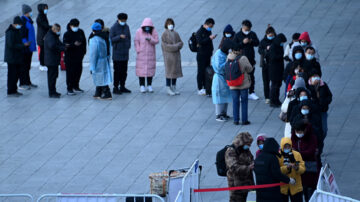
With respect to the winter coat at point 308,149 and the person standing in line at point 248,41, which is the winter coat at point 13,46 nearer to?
the person standing in line at point 248,41

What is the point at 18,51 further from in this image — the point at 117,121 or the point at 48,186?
the point at 48,186

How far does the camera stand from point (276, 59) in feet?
58.0

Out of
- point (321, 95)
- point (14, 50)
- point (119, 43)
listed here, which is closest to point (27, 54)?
point (14, 50)

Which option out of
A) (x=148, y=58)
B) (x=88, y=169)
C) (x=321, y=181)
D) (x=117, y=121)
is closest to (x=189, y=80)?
(x=148, y=58)

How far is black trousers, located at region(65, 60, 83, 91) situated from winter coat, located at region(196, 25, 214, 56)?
270 centimetres

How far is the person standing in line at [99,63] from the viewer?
18422mm

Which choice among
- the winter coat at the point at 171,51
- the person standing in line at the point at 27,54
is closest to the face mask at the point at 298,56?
the winter coat at the point at 171,51

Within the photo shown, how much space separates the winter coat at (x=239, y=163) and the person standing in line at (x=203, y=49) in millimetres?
6587

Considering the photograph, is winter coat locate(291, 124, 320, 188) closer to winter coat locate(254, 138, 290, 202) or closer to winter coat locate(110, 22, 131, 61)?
winter coat locate(254, 138, 290, 202)

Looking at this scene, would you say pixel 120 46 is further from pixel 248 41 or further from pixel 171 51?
pixel 248 41

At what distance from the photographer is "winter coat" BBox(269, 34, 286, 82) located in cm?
1761

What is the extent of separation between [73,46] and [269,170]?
8.41 m

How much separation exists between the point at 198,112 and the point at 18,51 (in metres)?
4.25

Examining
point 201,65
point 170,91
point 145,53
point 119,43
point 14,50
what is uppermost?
point 119,43
